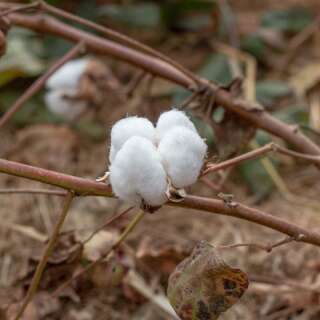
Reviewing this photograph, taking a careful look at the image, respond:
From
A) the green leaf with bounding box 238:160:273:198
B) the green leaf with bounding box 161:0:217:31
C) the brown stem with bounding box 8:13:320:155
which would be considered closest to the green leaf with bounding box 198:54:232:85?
the green leaf with bounding box 161:0:217:31

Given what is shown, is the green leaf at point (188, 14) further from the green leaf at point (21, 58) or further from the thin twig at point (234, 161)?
the thin twig at point (234, 161)

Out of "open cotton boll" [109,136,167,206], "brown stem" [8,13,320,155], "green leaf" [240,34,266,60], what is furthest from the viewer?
"green leaf" [240,34,266,60]

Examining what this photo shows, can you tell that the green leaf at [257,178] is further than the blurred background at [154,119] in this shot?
Yes

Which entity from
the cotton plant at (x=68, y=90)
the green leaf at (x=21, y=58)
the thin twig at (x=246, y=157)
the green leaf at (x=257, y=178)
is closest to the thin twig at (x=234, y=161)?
the thin twig at (x=246, y=157)

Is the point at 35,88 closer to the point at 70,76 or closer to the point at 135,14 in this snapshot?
the point at 70,76

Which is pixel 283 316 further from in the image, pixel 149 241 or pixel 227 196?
pixel 227 196

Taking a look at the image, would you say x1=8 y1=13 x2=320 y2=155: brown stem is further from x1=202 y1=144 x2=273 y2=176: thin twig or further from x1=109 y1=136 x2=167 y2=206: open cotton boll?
x1=109 y1=136 x2=167 y2=206: open cotton boll

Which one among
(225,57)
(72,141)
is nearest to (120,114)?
(72,141)

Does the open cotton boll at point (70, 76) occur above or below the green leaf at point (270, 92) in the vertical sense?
above
